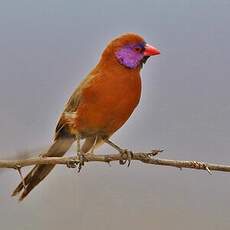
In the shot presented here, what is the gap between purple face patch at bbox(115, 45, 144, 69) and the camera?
69 centimetres

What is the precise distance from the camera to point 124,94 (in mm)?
692

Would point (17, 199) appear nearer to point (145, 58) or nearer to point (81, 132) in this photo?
point (81, 132)

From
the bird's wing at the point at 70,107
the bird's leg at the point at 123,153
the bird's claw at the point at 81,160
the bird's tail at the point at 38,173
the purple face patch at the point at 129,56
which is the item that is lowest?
the bird's tail at the point at 38,173

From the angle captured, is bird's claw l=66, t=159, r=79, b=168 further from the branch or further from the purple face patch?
the purple face patch

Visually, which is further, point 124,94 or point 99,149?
point 99,149

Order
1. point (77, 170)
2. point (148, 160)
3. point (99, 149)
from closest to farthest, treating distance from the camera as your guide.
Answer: point (148, 160) → point (77, 170) → point (99, 149)

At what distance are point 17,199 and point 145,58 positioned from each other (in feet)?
0.92

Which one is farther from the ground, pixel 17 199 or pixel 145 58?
pixel 145 58

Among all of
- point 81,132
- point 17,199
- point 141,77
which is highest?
point 141,77

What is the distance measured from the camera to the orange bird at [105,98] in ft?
2.27

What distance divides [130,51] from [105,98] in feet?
0.23

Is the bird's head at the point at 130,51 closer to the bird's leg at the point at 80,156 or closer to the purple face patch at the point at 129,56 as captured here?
the purple face patch at the point at 129,56

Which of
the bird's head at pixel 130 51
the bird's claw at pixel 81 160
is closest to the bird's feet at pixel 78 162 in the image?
the bird's claw at pixel 81 160

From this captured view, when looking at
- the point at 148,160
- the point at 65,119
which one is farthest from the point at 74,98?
the point at 148,160
